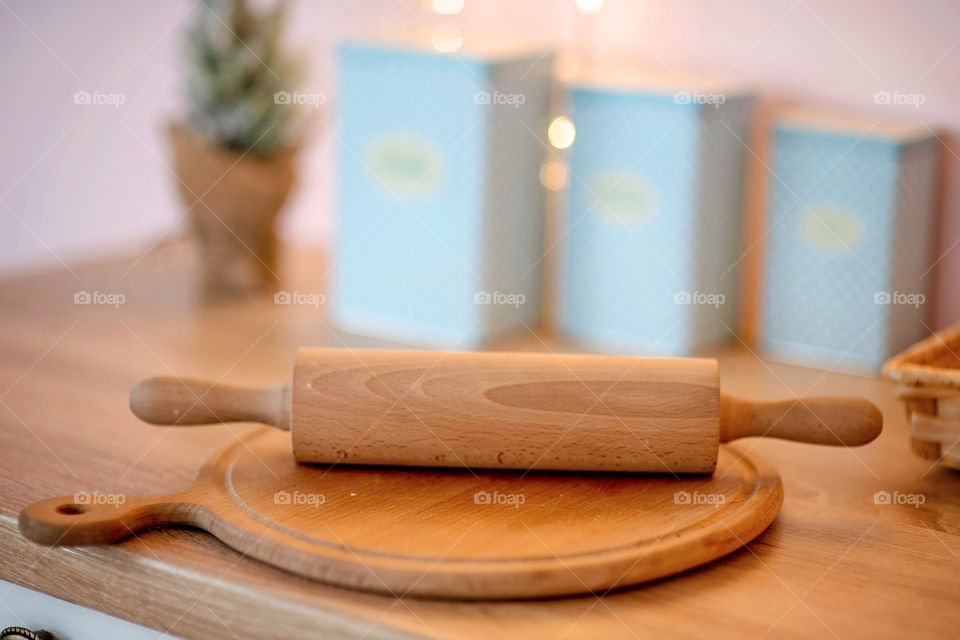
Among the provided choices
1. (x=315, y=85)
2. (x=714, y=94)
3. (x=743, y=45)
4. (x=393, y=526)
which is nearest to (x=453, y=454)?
(x=393, y=526)

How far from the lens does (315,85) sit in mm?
1515

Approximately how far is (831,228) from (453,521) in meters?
0.55

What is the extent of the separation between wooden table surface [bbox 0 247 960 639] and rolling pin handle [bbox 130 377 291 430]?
6 centimetres

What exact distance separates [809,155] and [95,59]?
122 cm

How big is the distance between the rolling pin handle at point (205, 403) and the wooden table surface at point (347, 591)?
6 centimetres

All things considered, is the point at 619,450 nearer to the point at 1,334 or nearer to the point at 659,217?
the point at 659,217

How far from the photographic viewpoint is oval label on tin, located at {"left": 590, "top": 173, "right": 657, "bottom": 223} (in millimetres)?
1138

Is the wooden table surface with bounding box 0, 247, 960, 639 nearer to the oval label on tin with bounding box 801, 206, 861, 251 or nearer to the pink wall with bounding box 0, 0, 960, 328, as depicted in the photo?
the oval label on tin with bounding box 801, 206, 861, 251

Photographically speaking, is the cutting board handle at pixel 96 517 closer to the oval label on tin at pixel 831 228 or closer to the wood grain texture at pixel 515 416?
the wood grain texture at pixel 515 416

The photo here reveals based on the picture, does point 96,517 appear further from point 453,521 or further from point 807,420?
point 807,420

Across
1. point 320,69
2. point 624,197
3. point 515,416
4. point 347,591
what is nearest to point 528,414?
point 515,416

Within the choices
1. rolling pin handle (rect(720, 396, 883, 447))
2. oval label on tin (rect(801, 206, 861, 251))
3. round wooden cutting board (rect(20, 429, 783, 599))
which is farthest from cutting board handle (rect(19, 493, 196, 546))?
oval label on tin (rect(801, 206, 861, 251))

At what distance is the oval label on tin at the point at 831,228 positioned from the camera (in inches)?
42.8

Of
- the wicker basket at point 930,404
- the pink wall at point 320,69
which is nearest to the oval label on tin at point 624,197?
the pink wall at point 320,69
